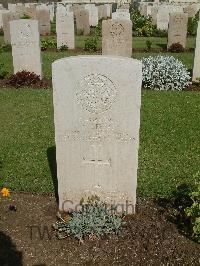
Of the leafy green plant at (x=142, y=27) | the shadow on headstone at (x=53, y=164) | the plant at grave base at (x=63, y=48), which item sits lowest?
the shadow on headstone at (x=53, y=164)

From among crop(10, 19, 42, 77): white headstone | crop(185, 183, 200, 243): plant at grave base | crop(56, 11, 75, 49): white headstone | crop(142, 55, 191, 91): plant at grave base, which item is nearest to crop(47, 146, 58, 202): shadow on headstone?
crop(185, 183, 200, 243): plant at grave base

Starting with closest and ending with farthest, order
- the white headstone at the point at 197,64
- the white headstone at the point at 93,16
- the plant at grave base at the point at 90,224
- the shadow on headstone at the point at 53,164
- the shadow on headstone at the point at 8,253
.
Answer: the shadow on headstone at the point at 8,253, the plant at grave base at the point at 90,224, the shadow on headstone at the point at 53,164, the white headstone at the point at 197,64, the white headstone at the point at 93,16

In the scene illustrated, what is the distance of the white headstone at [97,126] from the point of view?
4000 millimetres

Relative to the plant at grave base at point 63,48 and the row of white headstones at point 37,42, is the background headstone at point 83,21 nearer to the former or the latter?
the plant at grave base at point 63,48

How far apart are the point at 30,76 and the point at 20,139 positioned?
14.6 feet

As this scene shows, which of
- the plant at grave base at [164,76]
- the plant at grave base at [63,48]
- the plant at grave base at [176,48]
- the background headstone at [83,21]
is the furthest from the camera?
the background headstone at [83,21]

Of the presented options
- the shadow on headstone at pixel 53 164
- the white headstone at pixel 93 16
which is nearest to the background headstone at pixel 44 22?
the white headstone at pixel 93 16

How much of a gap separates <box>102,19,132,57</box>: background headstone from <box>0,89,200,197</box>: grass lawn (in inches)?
100.0

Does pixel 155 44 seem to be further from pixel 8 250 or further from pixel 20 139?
pixel 8 250

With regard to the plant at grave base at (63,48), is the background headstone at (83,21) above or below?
above

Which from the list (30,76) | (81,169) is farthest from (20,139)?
(30,76)

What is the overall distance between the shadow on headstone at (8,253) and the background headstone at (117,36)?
8.69 meters

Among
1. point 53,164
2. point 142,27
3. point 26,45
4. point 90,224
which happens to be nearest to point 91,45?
point 142,27

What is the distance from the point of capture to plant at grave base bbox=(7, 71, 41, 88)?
36.7 ft
